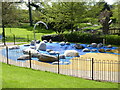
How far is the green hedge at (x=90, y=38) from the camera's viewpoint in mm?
21841

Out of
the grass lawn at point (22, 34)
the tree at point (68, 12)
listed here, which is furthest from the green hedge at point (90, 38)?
the grass lawn at point (22, 34)

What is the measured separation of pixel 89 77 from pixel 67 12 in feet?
58.8

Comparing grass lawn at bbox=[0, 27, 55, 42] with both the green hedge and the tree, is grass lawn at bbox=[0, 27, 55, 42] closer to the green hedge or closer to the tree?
the tree

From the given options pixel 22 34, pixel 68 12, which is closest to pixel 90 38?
pixel 68 12

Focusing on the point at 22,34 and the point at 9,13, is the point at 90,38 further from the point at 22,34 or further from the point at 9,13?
the point at 22,34

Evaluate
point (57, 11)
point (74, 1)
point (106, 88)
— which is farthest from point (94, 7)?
point (106, 88)

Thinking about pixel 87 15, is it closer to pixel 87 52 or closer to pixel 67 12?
pixel 67 12

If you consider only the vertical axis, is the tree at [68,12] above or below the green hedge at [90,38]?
above

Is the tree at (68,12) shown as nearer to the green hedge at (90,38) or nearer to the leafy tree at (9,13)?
the green hedge at (90,38)

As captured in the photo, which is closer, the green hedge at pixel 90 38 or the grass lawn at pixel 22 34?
the green hedge at pixel 90 38

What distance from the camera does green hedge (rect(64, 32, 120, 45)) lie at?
71.7 feet

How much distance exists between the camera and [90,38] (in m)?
23.3

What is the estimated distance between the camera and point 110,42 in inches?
872

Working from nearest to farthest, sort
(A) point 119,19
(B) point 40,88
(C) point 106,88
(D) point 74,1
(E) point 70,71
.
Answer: (B) point 40,88, (C) point 106,88, (E) point 70,71, (D) point 74,1, (A) point 119,19
